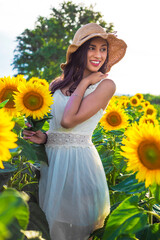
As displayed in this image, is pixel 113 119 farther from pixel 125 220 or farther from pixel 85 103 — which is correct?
pixel 125 220

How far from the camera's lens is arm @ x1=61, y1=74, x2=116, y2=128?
1.53 meters

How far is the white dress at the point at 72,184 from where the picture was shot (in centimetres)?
147

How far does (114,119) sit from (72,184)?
1109 mm

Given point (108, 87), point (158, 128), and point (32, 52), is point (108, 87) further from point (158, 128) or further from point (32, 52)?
point (32, 52)

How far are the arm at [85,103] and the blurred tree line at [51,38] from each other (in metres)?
25.6

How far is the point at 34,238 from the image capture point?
2.67 ft

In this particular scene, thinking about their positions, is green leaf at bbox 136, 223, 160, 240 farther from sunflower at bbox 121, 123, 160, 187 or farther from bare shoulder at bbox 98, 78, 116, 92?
bare shoulder at bbox 98, 78, 116, 92

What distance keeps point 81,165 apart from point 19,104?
1.92 ft

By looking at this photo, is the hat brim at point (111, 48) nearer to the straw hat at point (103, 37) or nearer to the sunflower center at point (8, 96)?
the straw hat at point (103, 37)

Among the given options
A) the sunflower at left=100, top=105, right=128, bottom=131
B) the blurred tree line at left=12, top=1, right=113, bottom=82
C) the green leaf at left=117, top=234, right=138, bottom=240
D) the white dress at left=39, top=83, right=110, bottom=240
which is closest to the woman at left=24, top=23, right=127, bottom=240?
the white dress at left=39, top=83, right=110, bottom=240

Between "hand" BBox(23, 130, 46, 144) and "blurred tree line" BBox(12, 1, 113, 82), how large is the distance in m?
25.7

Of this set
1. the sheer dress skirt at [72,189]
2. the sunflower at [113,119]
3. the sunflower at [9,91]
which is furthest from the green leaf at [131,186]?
the sunflower at [113,119]

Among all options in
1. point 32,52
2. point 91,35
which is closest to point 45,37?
point 32,52

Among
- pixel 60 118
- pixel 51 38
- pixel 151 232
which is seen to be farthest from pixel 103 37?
pixel 51 38
